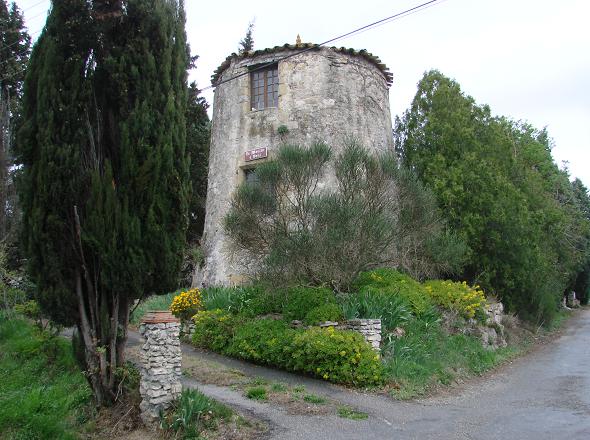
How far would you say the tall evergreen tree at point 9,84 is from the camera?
15.0m

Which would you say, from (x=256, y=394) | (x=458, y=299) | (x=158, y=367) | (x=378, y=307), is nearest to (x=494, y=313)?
(x=458, y=299)

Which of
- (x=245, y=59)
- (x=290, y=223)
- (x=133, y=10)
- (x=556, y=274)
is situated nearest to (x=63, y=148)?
(x=133, y=10)

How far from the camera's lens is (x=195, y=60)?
23.8 m

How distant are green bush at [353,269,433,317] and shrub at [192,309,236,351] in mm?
3097

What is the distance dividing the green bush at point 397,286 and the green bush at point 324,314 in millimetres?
1544

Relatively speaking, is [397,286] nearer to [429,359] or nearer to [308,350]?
[429,359]

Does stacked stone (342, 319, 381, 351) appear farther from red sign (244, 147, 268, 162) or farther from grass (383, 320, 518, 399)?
red sign (244, 147, 268, 162)

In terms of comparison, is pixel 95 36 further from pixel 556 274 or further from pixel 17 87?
pixel 556 274

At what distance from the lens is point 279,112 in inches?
626

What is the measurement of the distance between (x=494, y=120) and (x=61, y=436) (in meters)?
16.6

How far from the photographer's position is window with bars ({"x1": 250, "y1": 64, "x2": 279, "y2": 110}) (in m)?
16.4

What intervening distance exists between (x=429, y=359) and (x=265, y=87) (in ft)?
32.9

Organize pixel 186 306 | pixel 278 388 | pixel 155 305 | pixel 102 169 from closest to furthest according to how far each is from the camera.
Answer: pixel 102 169, pixel 278 388, pixel 186 306, pixel 155 305

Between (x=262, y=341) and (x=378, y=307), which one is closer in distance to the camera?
(x=262, y=341)
